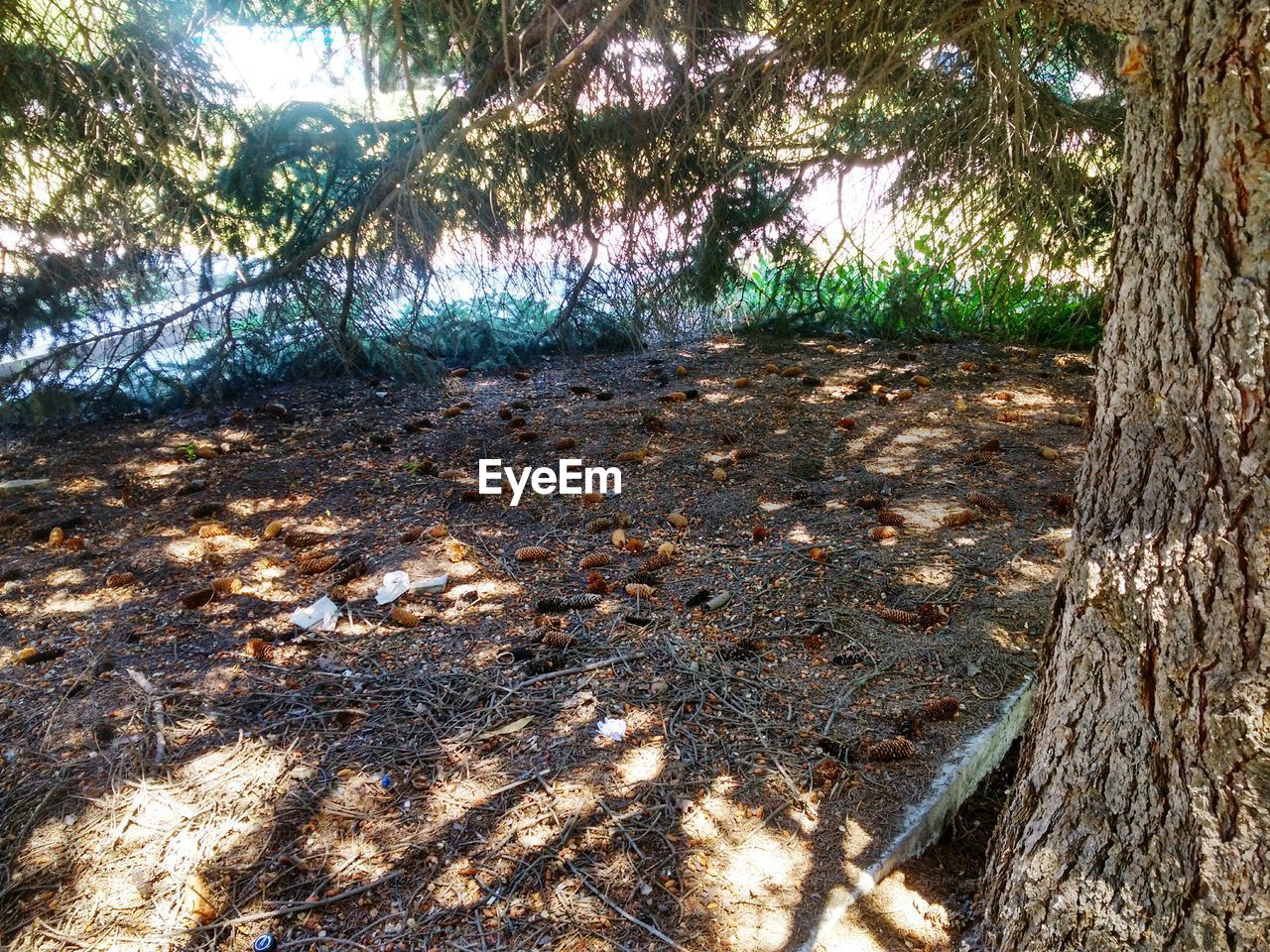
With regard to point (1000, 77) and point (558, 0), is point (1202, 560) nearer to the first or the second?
point (1000, 77)

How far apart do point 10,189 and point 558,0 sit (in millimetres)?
2622

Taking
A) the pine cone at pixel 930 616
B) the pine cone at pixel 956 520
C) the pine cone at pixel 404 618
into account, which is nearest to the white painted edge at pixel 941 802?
the pine cone at pixel 930 616

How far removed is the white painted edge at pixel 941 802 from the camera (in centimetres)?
195

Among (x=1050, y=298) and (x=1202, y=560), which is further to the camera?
(x=1050, y=298)

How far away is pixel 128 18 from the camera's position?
381 centimetres

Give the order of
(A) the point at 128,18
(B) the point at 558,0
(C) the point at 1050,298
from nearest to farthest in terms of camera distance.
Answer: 1. (A) the point at 128,18
2. (B) the point at 558,0
3. (C) the point at 1050,298

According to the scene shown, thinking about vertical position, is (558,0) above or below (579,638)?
Result: above

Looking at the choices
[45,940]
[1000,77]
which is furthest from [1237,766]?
[1000,77]

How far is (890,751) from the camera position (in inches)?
92.6

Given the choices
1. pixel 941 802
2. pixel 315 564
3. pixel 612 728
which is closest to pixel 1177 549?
pixel 941 802

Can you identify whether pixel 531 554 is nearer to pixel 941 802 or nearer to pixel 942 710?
pixel 942 710

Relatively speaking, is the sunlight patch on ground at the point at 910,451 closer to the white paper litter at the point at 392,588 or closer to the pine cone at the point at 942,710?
the pine cone at the point at 942,710

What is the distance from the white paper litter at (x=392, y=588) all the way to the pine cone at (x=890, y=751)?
1765mm

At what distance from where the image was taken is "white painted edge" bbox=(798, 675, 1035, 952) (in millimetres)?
1950
